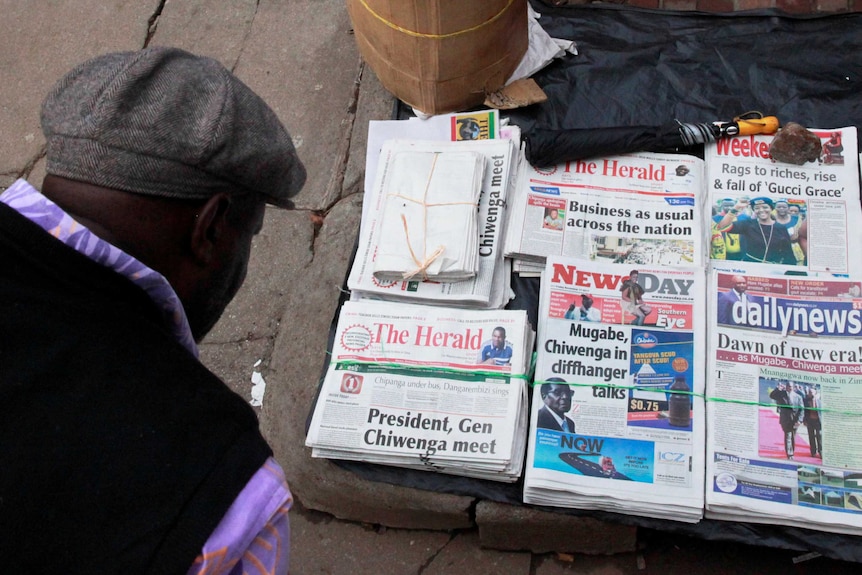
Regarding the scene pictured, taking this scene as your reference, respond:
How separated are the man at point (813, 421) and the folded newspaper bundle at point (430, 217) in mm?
795

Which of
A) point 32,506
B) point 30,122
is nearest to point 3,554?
point 32,506

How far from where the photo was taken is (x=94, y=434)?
0.84m

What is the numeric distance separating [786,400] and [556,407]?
0.50 m

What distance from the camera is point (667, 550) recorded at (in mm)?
1716

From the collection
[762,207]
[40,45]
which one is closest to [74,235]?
[762,207]

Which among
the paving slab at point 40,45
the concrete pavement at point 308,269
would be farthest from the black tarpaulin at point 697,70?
the paving slab at point 40,45

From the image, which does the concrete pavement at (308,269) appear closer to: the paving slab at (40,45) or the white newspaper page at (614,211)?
the paving slab at (40,45)

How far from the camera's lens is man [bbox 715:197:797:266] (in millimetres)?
1806

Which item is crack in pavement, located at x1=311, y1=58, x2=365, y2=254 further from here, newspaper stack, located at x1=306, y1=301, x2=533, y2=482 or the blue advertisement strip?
the blue advertisement strip

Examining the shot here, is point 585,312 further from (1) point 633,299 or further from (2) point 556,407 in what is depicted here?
(2) point 556,407

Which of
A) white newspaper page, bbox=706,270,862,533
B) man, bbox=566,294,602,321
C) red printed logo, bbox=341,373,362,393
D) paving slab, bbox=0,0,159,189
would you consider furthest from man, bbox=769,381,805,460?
paving slab, bbox=0,0,159,189

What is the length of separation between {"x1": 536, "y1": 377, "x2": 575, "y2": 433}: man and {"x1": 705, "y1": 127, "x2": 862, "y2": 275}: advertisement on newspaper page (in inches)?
20.3

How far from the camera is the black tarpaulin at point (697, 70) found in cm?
207

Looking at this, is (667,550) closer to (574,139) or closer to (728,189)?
(728,189)
